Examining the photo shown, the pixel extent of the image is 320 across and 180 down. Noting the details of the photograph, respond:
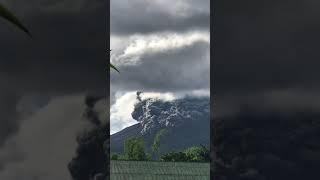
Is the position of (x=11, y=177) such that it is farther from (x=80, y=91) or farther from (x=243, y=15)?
(x=243, y=15)

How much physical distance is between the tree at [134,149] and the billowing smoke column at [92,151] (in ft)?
157

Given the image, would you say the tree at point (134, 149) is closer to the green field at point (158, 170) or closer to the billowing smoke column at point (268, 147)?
the green field at point (158, 170)

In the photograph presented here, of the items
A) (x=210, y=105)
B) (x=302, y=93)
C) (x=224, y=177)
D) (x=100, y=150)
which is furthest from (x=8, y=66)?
(x=302, y=93)

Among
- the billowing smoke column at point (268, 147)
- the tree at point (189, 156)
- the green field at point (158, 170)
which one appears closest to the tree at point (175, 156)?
the tree at point (189, 156)

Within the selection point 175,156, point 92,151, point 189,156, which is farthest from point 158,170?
point 189,156

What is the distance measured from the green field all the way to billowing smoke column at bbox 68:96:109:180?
69.2 feet

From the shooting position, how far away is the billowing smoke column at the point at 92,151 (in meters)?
10.1

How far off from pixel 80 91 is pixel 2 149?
173cm

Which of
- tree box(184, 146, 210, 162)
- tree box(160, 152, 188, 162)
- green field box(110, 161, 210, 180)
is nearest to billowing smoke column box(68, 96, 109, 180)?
green field box(110, 161, 210, 180)

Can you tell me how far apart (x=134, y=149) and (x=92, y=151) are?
49.8 meters

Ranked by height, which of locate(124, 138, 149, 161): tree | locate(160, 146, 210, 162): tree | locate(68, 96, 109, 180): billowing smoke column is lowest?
locate(160, 146, 210, 162): tree

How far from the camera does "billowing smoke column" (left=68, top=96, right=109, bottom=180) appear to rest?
10148 millimetres

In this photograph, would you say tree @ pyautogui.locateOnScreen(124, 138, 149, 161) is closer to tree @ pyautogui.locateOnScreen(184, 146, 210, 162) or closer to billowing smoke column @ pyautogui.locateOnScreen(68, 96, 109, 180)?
tree @ pyautogui.locateOnScreen(184, 146, 210, 162)

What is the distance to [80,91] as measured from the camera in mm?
10352
